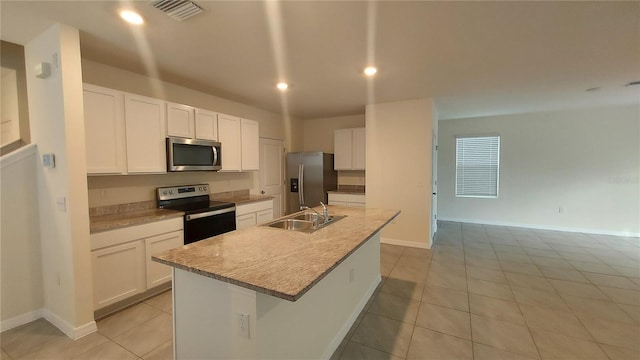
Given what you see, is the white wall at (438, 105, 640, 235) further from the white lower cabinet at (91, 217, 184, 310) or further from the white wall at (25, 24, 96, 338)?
the white wall at (25, 24, 96, 338)

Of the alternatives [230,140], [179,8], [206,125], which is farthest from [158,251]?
[179,8]

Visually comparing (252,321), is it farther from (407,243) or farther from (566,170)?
(566,170)

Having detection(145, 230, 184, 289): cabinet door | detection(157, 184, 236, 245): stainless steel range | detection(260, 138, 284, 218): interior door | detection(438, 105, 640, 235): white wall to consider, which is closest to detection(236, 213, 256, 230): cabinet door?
detection(157, 184, 236, 245): stainless steel range

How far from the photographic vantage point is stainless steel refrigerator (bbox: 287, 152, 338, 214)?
207 inches

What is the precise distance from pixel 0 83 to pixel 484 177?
818 cm

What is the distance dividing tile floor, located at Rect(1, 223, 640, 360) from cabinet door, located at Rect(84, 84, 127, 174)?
1.45 metres

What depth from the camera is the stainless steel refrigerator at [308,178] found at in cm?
526

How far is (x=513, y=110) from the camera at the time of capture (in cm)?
545

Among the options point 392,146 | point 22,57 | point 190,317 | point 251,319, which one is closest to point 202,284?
point 190,317

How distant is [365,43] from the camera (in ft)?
7.88

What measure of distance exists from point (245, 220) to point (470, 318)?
116 inches

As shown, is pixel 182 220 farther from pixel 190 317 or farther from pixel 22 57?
pixel 22 57

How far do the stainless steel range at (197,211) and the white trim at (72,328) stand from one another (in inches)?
40.6

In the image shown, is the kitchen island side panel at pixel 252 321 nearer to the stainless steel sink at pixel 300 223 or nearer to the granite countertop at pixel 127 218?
the stainless steel sink at pixel 300 223
